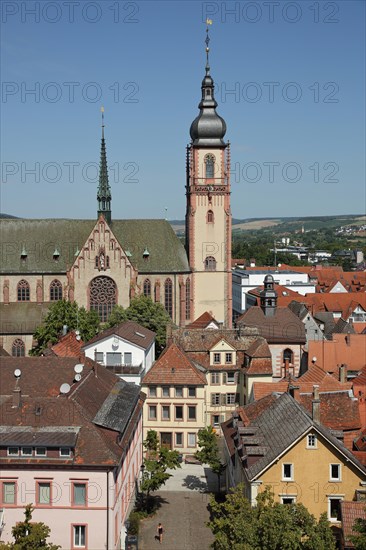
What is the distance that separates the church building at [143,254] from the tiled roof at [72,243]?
0.38 feet

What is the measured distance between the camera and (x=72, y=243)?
88.8 m

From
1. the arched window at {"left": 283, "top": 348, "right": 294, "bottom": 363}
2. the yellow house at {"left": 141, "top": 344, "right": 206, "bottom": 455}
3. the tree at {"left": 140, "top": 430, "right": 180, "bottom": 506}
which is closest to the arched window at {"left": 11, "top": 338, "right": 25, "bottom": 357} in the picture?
the arched window at {"left": 283, "top": 348, "right": 294, "bottom": 363}

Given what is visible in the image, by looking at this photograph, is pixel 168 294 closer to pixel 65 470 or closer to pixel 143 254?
pixel 143 254

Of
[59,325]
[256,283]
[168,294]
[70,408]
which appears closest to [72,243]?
[168,294]

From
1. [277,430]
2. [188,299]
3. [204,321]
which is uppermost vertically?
[188,299]

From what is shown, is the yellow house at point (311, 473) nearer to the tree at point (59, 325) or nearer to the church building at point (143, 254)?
the tree at point (59, 325)

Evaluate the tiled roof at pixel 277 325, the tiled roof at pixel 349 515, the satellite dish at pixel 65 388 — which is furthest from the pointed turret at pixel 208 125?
the tiled roof at pixel 349 515

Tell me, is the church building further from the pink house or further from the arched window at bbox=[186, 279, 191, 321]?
the pink house

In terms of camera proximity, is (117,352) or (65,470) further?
(117,352)

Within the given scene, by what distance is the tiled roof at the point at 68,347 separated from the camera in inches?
2302

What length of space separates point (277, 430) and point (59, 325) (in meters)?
40.2

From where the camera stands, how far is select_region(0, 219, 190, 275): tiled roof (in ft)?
287

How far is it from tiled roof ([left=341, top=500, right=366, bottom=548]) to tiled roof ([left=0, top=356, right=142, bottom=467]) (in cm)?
1023

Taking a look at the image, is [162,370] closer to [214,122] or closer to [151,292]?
[151,292]
